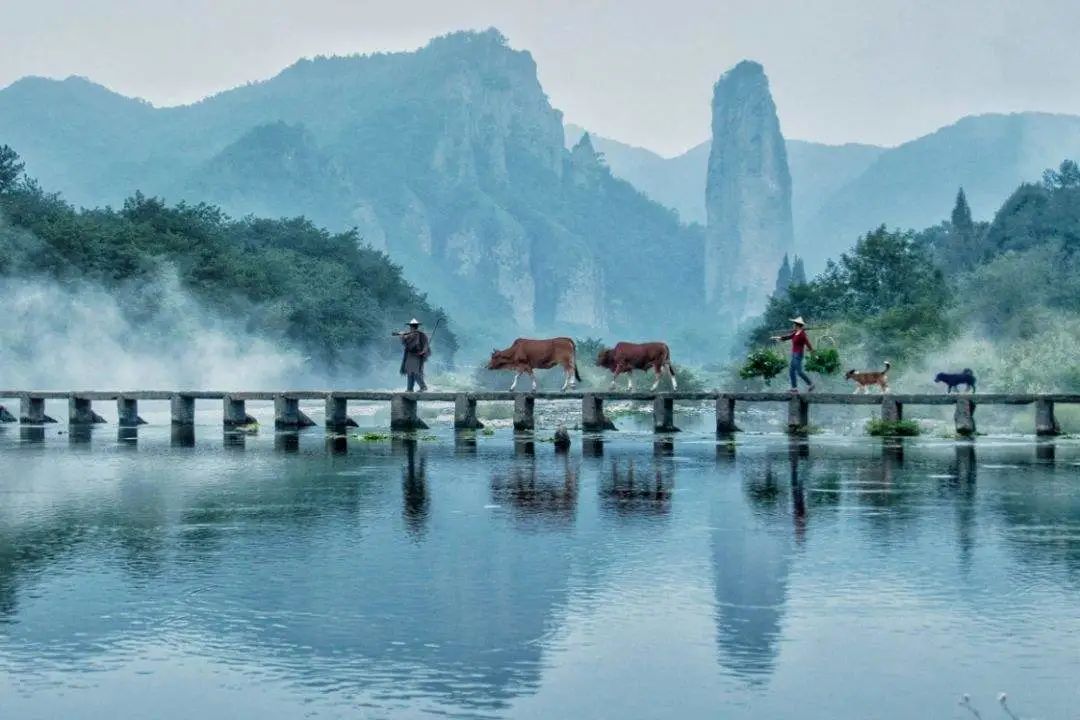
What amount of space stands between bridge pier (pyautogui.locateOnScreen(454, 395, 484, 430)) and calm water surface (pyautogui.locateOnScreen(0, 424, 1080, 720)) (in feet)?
53.4

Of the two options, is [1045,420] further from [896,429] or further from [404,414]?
[404,414]

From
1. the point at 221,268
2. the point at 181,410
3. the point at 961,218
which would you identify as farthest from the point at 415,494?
the point at 961,218

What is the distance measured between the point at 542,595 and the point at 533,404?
31.2 metres

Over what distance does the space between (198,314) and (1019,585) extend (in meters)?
95.4

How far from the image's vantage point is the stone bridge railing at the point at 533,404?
1736 inches

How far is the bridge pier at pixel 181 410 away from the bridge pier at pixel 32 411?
21.4 ft

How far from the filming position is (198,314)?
109 meters

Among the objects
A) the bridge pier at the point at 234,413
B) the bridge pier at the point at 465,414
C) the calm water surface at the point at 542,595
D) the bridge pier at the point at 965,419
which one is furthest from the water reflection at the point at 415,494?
the bridge pier at the point at 965,419

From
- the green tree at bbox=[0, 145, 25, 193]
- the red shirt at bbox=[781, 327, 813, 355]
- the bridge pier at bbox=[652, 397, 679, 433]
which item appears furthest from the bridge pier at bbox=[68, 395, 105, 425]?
the green tree at bbox=[0, 145, 25, 193]

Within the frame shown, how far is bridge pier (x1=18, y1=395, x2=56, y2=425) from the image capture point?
57.6 meters

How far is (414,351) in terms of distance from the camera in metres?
49.4

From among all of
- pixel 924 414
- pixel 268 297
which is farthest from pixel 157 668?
pixel 268 297

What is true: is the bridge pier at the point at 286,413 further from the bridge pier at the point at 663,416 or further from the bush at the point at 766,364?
the bush at the point at 766,364

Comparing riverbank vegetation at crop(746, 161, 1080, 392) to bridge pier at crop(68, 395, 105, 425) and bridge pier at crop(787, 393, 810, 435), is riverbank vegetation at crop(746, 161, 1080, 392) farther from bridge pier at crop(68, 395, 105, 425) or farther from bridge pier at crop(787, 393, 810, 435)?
bridge pier at crop(68, 395, 105, 425)
